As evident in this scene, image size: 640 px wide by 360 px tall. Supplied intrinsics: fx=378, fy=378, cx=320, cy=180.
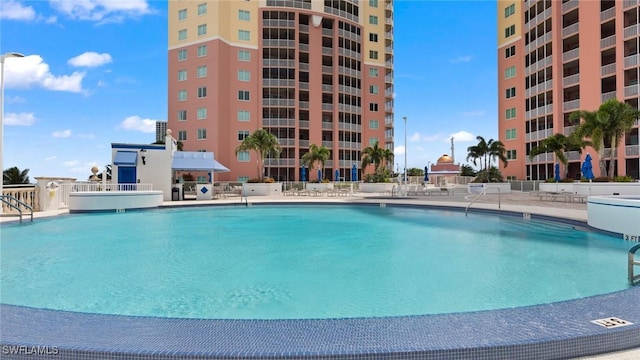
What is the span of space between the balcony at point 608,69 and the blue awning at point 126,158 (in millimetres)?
39363

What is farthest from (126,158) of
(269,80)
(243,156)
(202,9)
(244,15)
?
(244,15)

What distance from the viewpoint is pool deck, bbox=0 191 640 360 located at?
10.2ft

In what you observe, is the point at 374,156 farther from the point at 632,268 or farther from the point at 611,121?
the point at 632,268

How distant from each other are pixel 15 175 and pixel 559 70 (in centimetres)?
4983

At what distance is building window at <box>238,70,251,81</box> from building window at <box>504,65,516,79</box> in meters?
31.7

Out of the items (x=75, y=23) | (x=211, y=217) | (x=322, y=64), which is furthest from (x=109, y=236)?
(x=322, y=64)

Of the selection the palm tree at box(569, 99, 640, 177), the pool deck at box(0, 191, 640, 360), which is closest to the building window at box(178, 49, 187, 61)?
the palm tree at box(569, 99, 640, 177)

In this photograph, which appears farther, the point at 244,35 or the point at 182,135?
the point at 244,35

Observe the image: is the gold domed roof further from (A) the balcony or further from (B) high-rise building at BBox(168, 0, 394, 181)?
(A) the balcony

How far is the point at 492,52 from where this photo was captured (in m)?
49.0

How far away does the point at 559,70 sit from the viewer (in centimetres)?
3825

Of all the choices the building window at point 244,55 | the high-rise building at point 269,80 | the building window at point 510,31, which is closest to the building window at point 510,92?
the building window at point 510,31

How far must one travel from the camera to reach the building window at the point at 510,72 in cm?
4550

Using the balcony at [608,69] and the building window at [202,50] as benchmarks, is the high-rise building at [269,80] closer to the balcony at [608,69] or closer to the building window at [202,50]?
the building window at [202,50]
